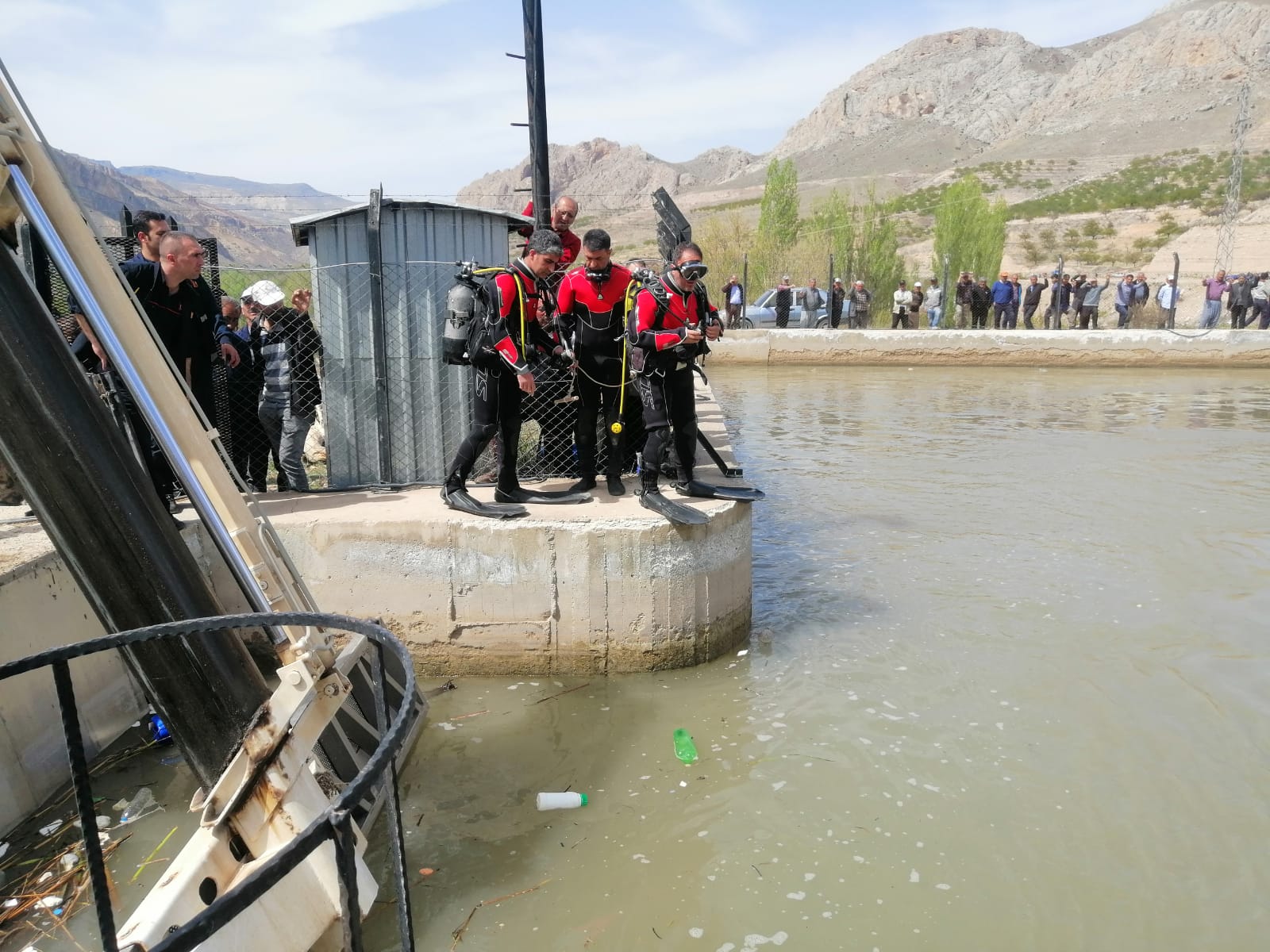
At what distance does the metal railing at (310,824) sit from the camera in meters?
1.14

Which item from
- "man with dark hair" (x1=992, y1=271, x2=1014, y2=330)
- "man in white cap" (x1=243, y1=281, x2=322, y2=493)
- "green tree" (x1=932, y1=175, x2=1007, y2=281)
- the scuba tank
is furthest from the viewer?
"green tree" (x1=932, y1=175, x2=1007, y2=281)

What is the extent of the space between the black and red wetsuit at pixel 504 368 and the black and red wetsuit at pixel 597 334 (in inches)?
14.7

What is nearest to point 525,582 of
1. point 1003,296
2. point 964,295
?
point 1003,296

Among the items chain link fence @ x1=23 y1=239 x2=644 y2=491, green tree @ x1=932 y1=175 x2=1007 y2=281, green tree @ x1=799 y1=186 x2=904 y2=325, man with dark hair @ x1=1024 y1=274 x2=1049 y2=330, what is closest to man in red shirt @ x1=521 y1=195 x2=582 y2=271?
chain link fence @ x1=23 y1=239 x2=644 y2=491

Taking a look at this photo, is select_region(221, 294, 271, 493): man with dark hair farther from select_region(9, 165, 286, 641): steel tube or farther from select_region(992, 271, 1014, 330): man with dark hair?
select_region(992, 271, 1014, 330): man with dark hair

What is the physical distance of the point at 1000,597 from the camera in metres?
6.21

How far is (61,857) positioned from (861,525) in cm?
617

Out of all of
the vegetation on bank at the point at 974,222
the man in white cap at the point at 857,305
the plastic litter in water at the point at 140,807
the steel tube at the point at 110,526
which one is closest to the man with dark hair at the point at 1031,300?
the man in white cap at the point at 857,305

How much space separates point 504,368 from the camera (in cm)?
530

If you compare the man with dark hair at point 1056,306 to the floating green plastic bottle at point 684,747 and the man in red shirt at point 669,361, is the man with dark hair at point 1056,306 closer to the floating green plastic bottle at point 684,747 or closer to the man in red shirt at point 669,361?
the man in red shirt at point 669,361

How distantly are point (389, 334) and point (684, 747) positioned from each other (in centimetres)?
335

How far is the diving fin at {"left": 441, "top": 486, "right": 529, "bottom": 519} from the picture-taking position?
5.20 meters

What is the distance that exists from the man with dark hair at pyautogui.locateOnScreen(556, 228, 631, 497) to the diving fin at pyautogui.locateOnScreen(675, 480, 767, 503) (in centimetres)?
43

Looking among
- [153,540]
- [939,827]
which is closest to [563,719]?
[939,827]
